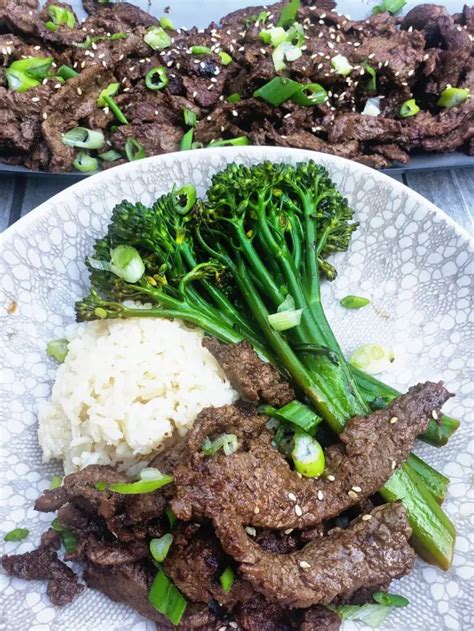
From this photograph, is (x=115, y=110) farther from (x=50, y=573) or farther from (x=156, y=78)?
(x=50, y=573)

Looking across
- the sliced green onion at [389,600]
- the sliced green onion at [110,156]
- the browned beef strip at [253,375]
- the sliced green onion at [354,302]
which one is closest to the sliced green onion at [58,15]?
the sliced green onion at [110,156]

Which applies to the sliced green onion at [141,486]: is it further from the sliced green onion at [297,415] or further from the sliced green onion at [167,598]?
the sliced green onion at [297,415]

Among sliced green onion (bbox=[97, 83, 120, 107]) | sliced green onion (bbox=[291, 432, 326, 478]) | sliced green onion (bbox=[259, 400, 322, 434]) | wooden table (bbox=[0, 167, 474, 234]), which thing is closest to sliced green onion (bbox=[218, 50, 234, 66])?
sliced green onion (bbox=[97, 83, 120, 107])

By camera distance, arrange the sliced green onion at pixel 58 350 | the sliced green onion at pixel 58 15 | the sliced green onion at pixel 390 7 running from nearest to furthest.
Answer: the sliced green onion at pixel 58 350
the sliced green onion at pixel 58 15
the sliced green onion at pixel 390 7

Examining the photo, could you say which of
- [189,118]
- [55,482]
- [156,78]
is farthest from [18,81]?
[55,482]

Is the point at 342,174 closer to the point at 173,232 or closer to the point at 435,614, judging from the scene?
the point at 173,232
